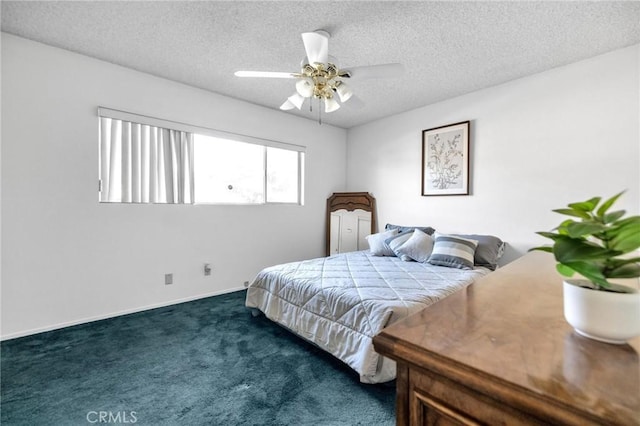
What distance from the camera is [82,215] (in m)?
2.63

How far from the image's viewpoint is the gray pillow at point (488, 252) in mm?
2891

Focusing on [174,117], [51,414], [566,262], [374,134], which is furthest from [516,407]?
[374,134]

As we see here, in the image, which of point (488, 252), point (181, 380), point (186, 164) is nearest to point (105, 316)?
point (181, 380)

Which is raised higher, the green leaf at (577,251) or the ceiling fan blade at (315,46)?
the ceiling fan blade at (315,46)

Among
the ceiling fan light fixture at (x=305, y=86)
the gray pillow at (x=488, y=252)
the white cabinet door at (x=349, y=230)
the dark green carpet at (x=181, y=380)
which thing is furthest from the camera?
the white cabinet door at (x=349, y=230)

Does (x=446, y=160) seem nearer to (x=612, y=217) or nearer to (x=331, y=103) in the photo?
(x=331, y=103)

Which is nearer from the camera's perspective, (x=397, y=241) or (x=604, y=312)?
(x=604, y=312)

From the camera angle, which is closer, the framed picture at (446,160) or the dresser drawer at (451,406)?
the dresser drawer at (451,406)

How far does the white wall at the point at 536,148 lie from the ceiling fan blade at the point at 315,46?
7.64 feet

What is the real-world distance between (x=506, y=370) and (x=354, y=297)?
1.49m

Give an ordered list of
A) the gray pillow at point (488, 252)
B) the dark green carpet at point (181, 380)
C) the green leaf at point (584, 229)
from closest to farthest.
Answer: the green leaf at point (584, 229)
the dark green carpet at point (181, 380)
the gray pillow at point (488, 252)

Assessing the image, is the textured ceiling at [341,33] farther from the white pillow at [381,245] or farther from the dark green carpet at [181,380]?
the dark green carpet at [181,380]

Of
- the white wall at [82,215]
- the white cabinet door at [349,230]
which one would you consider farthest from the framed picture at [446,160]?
the white wall at [82,215]

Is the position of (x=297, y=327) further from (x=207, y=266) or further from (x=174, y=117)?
(x=174, y=117)
